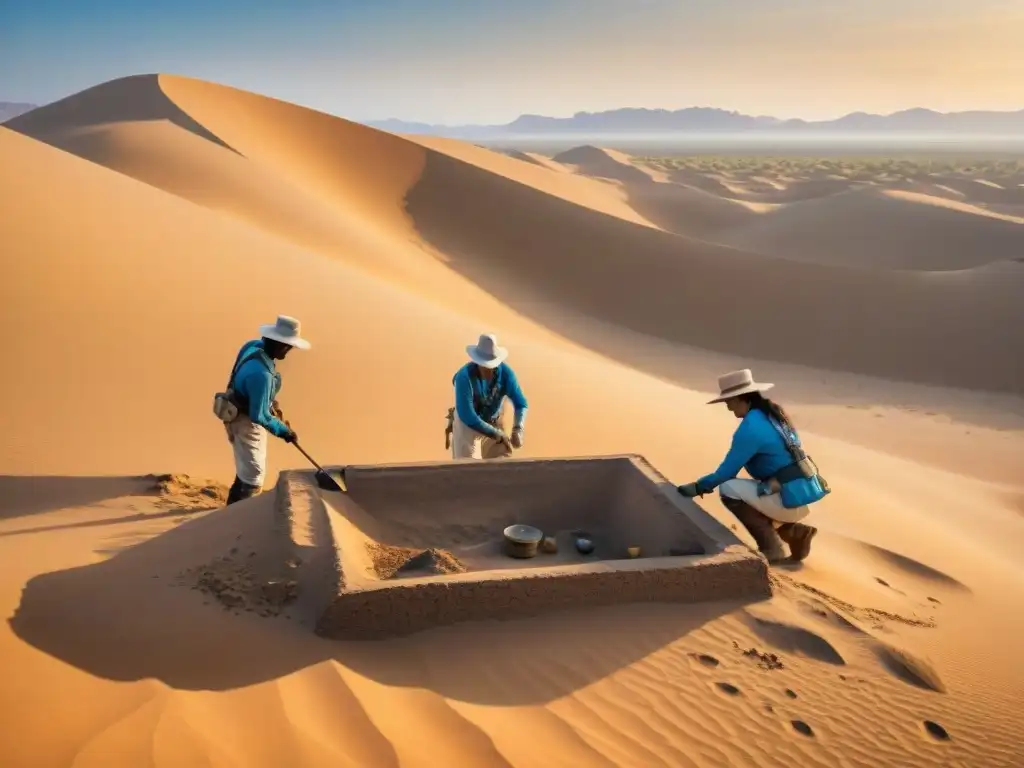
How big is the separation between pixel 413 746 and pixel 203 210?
1138cm

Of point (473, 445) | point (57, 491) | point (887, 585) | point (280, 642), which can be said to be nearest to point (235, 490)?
point (57, 491)

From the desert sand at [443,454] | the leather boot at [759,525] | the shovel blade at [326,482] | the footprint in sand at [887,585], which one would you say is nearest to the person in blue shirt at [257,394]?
the shovel blade at [326,482]

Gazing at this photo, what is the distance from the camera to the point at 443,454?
781 centimetres

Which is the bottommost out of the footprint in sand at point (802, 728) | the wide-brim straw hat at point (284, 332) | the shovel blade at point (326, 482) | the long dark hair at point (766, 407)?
the footprint in sand at point (802, 728)

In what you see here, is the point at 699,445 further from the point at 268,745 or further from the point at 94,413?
the point at 268,745

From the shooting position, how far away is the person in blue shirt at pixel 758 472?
16.2 feet

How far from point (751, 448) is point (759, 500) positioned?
0.41 m

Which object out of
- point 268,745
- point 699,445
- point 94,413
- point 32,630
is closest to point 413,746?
point 268,745

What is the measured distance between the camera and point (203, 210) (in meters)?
12.6

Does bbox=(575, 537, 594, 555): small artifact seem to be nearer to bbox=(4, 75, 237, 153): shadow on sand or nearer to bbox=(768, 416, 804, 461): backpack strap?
bbox=(768, 416, 804, 461): backpack strap

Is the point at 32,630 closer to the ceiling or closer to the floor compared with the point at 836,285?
closer to the floor

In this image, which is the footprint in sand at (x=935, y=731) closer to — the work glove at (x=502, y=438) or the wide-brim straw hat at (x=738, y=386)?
the wide-brim straw hat at (x=738, y=386)

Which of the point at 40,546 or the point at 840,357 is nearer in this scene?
the point at 40,546

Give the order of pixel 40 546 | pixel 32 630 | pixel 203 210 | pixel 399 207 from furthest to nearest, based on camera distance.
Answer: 1. pixel 399 207
2. pixel 203 210
3. pixel 40 546
4. pixel 32 630
